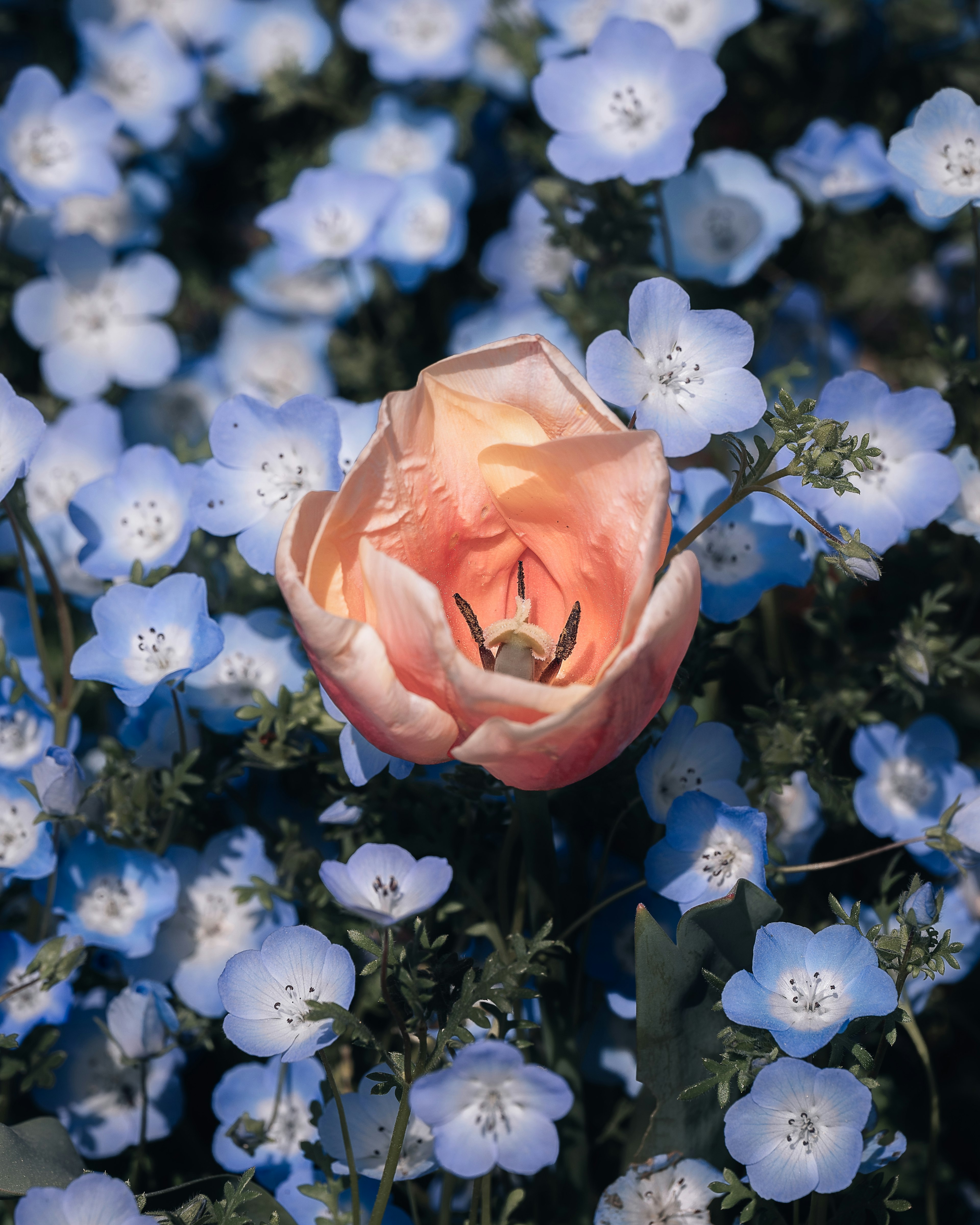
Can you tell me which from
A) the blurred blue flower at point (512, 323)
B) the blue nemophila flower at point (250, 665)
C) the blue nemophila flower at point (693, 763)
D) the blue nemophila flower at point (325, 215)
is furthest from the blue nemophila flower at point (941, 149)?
the blue nemophila flower at point (250, 665)

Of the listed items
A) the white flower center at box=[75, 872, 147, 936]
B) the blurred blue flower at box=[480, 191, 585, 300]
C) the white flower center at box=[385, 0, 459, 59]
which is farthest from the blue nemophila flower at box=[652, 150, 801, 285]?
the white flower center at box=[75, 872, 147, 936]

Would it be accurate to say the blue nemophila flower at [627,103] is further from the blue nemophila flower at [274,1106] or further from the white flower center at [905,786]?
the blue nemophila flower at [274,1106]

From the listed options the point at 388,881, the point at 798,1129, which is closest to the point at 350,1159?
the point at 388,881

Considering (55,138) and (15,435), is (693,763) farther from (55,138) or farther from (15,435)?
(55,138)

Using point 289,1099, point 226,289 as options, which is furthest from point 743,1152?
point 226,289

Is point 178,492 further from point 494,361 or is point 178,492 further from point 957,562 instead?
point 957,562

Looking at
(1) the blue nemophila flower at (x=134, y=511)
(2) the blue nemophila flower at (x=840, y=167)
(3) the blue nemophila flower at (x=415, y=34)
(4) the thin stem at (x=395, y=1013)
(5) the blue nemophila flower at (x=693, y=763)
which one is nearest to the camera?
(4) the thin stem at (x=395, y=1013)
